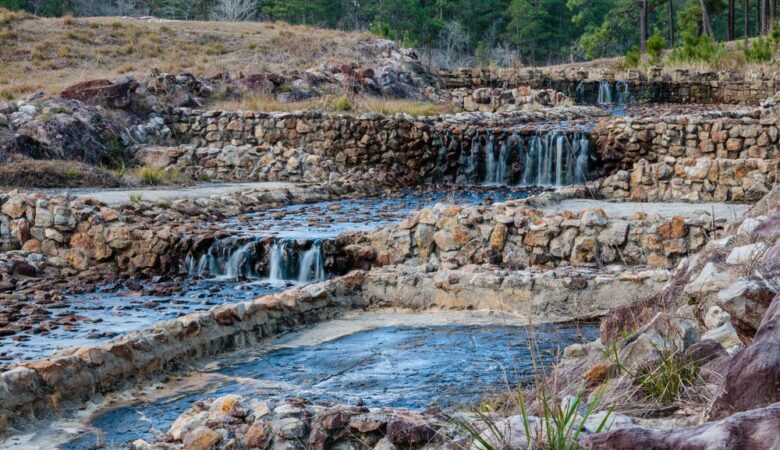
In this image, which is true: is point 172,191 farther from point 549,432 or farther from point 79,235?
point 549,432

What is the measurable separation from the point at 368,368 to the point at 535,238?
3.67 m

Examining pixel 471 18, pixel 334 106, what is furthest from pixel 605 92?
pixel 471 18

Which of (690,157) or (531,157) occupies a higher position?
(690,157)

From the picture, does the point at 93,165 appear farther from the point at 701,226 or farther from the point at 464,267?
the point at 701,226

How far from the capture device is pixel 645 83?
30.1 metres

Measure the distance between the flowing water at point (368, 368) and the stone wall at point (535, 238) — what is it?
1701 mm

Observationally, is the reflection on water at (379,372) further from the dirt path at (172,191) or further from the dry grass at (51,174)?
the dry grass at (51,174)

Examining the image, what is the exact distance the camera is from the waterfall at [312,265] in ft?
38.0

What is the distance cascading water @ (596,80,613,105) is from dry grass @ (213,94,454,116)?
8.68 meters

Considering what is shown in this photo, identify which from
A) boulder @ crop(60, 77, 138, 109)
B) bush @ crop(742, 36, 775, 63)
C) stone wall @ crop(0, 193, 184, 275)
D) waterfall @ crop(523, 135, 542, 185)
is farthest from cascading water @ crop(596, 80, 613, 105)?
stone wall @ crop(0, 193, 184, 275)

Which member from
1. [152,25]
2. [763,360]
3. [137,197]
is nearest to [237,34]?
[152,25]

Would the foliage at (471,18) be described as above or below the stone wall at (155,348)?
above

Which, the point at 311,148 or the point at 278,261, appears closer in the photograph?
Result: the point at 278,261

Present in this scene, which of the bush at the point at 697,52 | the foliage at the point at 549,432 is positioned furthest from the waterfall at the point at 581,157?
the foliage at the point at 549,432
